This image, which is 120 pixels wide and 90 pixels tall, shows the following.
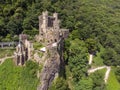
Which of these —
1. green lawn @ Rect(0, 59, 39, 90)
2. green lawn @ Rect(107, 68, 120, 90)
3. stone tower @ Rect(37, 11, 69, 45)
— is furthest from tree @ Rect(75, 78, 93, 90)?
green lawn @ Rect(0, 59, 39, 90)

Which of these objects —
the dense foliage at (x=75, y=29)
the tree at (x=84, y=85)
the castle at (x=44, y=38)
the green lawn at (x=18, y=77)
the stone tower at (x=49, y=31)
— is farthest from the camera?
the dense foliage at (x=75, y=29)

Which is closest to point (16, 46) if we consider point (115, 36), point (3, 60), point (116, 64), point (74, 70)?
point (3, 60)

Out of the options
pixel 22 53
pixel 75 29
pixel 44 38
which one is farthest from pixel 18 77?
pixel 75 29

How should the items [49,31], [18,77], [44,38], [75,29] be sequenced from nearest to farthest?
[18,77]
[44,38]
[49,31]
[75,29]

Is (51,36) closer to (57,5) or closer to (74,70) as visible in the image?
(74,70)

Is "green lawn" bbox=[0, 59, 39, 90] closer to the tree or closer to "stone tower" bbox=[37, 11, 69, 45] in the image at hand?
"stone tower" bbox=[37, 11, 69, 45]

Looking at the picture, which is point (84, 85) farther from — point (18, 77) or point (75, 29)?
point (75, 29)

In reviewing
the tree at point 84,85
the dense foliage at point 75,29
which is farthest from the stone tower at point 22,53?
the tree at point 84,85

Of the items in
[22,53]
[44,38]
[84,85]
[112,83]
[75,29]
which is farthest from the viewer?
[75,29]

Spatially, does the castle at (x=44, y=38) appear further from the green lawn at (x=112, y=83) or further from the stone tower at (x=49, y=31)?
the green lawn at (x=112, y=83)
